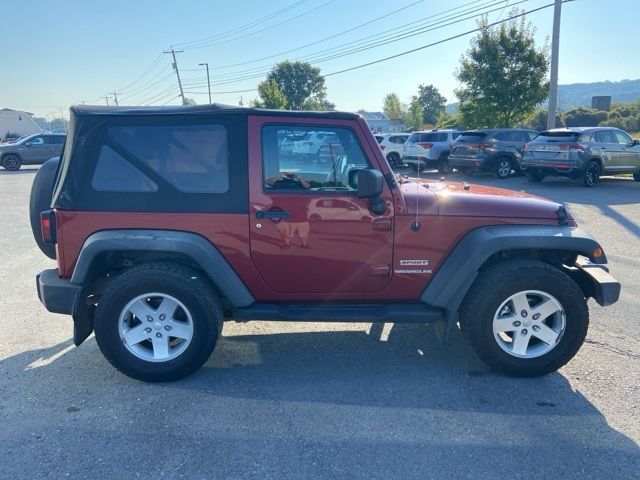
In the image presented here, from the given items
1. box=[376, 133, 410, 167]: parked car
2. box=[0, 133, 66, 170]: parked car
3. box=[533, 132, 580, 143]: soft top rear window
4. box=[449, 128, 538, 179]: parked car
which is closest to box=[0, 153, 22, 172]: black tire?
box=[0, 133, 66, 170]: parked car

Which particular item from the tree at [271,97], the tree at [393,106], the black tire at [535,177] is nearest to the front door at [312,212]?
the black tire at [535,177]

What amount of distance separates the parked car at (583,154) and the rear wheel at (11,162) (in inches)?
870

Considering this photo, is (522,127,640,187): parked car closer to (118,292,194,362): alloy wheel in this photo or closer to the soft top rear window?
the soft top rear window

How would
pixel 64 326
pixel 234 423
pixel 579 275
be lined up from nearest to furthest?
pixel 234 423 → pixel 579 275 → pixel 64 326

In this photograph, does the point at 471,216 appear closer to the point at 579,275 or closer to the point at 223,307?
the point at 579,275

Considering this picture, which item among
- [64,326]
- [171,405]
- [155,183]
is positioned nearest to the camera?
[171,405]

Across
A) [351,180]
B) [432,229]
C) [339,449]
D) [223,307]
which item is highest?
[351,180]

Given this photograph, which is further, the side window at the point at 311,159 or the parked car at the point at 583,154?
the parked car at the point at 583,154

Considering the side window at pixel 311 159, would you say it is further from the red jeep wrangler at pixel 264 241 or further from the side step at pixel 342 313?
the side step at pixel 342 313

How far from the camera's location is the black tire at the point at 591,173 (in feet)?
43.9

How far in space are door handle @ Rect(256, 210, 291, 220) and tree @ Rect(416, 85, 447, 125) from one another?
72.5 metres

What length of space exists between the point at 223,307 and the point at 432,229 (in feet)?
5.60

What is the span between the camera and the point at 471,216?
3.42 meters

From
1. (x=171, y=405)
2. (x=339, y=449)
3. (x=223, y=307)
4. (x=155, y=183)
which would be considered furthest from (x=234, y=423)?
(x=155, y=183)
